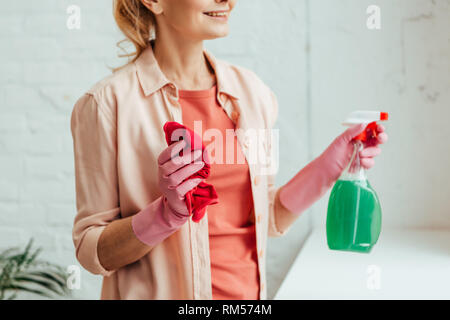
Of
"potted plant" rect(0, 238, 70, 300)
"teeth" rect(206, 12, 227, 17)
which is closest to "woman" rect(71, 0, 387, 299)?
"teeth" rect(206, 12, 227, 17)

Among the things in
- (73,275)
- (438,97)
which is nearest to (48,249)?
(73,275)

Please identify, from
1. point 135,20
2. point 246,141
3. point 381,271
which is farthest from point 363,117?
point 381,271

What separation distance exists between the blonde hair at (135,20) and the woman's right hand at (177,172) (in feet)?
0.94

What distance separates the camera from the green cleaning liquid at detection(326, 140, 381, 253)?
820 mm

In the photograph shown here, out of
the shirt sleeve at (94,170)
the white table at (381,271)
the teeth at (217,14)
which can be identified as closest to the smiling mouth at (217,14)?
the teeth at (217,14)

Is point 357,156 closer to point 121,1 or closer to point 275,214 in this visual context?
point 275,214

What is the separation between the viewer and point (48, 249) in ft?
5.91

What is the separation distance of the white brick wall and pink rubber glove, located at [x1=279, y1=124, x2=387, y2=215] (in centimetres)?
67

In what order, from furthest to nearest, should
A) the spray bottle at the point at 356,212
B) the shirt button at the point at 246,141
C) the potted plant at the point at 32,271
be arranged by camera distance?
1. the potted plant at the point at 32,271
2. the shirt button at the point at 246,141
3. the spray bottle at the point at 356,212

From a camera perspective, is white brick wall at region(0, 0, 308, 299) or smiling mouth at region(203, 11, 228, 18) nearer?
smiling mouth at region(203, 11, 228, 18)

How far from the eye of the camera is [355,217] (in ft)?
2.69

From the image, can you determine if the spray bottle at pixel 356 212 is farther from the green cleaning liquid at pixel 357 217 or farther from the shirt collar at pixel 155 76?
the shirt collar at pixel 155 76

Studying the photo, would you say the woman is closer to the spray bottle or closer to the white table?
the spray bottle

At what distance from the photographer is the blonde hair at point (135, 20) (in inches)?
36.2
